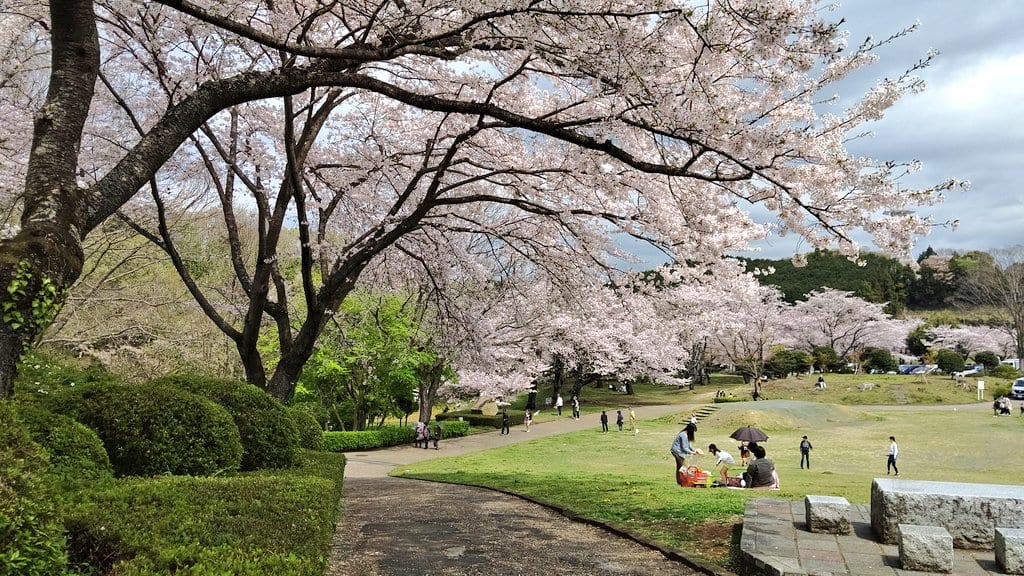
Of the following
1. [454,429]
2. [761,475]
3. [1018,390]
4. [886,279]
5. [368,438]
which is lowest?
[1018,390]

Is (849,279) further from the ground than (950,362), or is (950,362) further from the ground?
(849,279)

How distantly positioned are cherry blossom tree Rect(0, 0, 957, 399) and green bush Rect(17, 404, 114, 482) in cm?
45

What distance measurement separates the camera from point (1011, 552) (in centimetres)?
515

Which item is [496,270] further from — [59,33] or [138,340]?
[59,33]

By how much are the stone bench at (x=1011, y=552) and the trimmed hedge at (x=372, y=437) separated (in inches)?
781

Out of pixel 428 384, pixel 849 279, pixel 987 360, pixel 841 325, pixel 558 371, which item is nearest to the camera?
pixel 428 384

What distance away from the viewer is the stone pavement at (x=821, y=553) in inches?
204

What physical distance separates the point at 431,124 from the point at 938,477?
1516 centimetres

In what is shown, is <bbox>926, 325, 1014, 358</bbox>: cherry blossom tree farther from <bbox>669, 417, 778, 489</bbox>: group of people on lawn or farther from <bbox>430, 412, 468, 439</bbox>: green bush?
<bbox>669, 417, 778, 489</bbox>: group of people on lawn

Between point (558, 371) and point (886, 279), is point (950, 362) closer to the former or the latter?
point (886, 279)

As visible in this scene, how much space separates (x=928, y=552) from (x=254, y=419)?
20.5 ft

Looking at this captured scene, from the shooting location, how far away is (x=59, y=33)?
15.6ft

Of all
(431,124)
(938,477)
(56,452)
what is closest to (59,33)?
(56,452)

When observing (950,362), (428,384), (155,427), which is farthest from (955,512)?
(950,362)
